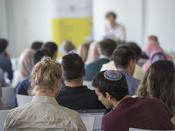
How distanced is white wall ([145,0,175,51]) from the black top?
18.2ft

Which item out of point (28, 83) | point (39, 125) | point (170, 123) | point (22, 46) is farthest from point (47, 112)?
point (22, 46)

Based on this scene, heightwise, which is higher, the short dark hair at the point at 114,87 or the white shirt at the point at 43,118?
the short dark hair at the point at 114,87

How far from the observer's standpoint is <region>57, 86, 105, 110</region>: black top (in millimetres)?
2498

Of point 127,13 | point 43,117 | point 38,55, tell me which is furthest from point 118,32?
point 43,117

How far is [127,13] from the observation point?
26.6 ft

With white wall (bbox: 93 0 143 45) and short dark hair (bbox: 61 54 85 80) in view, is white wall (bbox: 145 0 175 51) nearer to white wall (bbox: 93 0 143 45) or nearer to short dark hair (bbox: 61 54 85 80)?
white wall (bbox: 93 0 143 45)

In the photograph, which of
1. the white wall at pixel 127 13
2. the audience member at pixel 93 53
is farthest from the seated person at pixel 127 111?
the white wall at pixel 127 13

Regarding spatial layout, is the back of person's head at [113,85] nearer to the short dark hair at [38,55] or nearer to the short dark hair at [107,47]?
the short dark hair at [38,55]

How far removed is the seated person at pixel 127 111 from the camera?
193cm

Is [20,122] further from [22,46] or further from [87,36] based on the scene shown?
[22,46]

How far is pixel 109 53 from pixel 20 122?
117 inches

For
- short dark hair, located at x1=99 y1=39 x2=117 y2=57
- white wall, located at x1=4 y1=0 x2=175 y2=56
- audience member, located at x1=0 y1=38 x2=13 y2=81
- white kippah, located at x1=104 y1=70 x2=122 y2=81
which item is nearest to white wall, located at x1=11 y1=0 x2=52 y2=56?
white wall, located at x1=4 y1=0 x2=175 y2=56

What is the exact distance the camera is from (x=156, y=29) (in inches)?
311

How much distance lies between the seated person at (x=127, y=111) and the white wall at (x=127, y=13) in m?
6.15
